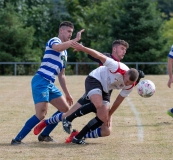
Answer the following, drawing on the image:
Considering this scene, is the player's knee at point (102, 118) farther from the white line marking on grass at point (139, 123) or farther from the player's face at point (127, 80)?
the white line marking on grass at point (139, 123)

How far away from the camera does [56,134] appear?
9.62 meters

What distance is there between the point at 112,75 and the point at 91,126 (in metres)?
0.88

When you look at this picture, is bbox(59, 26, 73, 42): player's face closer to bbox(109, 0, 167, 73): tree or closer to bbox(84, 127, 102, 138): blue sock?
bbox(84, 127, 102, 138): blue sock

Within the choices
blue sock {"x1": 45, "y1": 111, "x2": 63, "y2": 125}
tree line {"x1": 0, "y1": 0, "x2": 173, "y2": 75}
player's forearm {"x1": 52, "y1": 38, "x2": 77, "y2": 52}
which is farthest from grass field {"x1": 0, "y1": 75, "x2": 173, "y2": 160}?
tree line {"x1": 0, "y1": 0, "x2": 173, "y2": 75}

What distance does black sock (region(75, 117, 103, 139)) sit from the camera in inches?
330

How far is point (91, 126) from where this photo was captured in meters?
8.39

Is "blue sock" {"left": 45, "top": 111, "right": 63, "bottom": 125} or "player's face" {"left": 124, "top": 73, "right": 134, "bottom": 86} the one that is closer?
"player's face" {"left": 124, "top": 73, "right": 134, "bottom": 86}

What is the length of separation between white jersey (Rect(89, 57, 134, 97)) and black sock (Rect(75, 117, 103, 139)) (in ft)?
1.56

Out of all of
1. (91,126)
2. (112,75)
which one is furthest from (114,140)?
(112,75)

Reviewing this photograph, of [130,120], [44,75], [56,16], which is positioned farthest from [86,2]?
[44,75]

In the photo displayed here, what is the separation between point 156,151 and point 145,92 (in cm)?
169

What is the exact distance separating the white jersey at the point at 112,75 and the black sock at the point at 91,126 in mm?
474

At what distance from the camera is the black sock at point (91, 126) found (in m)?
8.38

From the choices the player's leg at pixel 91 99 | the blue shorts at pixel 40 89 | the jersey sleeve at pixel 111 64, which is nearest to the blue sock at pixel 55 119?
the player's leg at pixel 91 99
